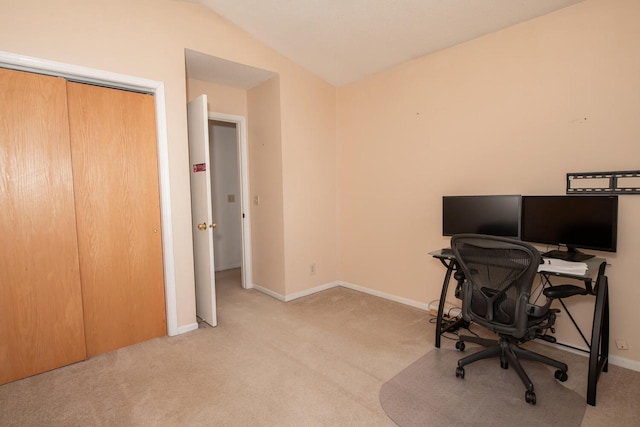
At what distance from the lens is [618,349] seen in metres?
2.40

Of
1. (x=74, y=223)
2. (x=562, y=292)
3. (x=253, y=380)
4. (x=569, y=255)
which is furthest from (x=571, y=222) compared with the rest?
(x=74, y=223)

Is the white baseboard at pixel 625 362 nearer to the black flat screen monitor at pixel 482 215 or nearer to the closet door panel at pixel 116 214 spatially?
the black flat screen monitor at pixel 482 215

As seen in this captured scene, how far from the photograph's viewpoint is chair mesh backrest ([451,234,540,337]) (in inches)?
76.7

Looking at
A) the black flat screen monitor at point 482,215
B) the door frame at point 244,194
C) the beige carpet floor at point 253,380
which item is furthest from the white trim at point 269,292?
the black flat screen monitor at point 482,215

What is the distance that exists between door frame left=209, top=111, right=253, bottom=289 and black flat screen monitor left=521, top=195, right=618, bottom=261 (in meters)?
3.16

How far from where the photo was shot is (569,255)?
2.40 metres

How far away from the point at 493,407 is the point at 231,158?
4.95 m

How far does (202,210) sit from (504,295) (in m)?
2.62

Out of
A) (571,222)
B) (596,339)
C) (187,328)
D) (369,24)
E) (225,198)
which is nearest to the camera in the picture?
(596,339)

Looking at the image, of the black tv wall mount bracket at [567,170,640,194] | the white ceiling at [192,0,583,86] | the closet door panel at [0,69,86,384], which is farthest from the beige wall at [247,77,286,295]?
the black tv wall mount bracket at [567,170,640,194]

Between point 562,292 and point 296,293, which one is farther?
point 296,293

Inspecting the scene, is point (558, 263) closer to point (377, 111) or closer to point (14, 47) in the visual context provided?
point (377, 111)

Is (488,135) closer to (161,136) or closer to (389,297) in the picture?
(389,297)

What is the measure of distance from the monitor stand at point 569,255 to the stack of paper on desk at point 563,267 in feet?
0.28
